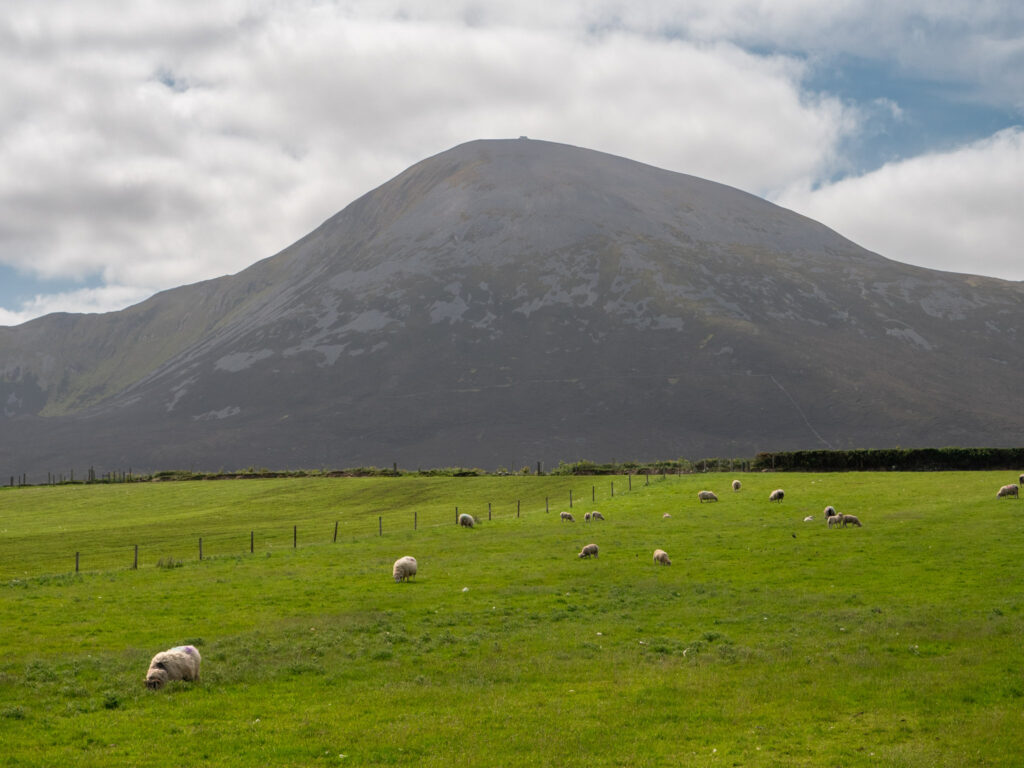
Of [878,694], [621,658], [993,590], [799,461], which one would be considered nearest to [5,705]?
[621,658]

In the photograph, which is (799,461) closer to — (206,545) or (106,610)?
(206,545)

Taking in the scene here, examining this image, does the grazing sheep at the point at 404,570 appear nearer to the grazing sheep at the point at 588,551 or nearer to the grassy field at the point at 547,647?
the grassy field at the point at 547,647

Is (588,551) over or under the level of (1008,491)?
under

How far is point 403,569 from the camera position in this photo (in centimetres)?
4009

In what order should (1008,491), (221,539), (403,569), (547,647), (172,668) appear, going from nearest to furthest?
(172,668)
(547,647)
(403,569)
(1008,491)
(221,539)

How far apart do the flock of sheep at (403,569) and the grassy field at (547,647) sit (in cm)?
53

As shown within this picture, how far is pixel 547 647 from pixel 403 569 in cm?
1360

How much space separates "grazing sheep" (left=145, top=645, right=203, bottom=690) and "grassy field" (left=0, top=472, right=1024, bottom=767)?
47 cm

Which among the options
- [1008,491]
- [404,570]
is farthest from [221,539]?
[1008,491]

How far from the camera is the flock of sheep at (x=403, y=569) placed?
23.6 m

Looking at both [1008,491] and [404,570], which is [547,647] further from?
[1008,491]

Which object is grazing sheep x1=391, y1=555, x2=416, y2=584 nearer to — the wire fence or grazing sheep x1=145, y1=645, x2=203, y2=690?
the wire fence

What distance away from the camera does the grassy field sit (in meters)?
19.2

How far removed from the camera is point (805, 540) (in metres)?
47.4
